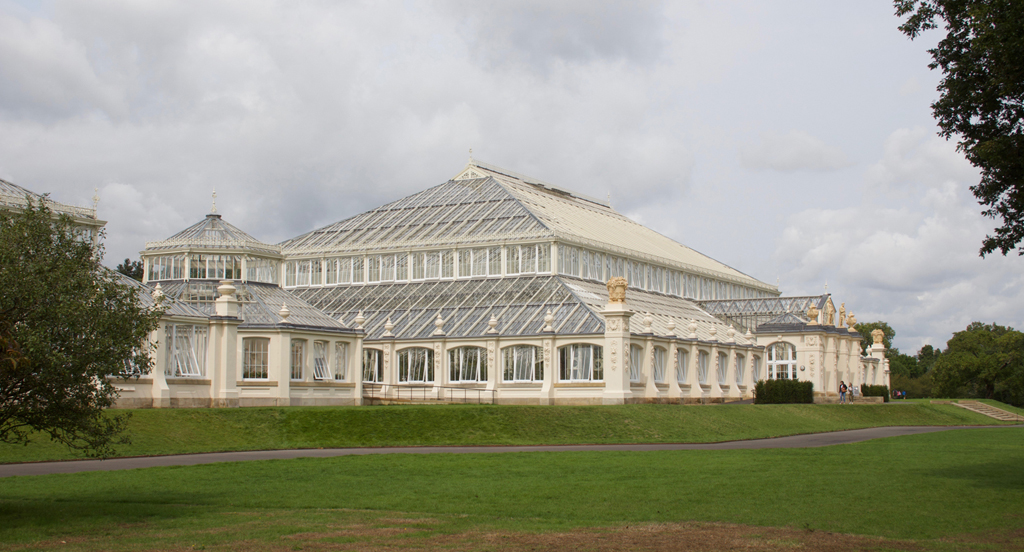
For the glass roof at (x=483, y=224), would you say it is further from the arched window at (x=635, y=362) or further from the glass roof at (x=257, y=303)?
the glass roof at (x=257, y=303)

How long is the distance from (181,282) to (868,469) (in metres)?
44.4

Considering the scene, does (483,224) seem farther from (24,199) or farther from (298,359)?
(24,199)

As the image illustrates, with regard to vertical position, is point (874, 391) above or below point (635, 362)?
below

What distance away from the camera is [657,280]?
84.3 metres

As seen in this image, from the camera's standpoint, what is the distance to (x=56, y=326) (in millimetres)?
19312

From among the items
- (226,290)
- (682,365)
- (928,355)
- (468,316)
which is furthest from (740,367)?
(928,355)

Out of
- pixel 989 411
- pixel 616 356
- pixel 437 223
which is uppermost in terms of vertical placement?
pixel 437 223

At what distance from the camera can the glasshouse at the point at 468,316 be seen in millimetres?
50750

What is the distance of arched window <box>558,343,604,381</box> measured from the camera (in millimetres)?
56656

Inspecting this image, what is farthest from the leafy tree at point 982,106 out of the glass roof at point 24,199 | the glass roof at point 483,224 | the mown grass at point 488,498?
the glass roof at point 483,224

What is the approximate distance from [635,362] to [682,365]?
7.11 m

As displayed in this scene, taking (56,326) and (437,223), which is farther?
(437,223)

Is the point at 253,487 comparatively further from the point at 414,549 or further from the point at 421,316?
the point at 421,316

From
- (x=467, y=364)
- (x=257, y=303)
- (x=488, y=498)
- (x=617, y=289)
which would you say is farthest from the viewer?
(x=467, y=364)
